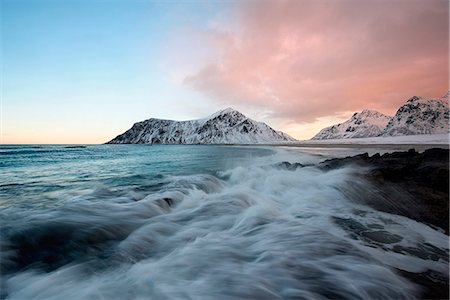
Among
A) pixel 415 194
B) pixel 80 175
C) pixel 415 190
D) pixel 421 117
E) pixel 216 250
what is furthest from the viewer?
pixel 421 117

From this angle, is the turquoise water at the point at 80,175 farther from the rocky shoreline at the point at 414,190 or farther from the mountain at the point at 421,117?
the mountain at the point at 421,117

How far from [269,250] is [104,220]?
162 inches

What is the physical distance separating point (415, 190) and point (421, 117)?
552ft

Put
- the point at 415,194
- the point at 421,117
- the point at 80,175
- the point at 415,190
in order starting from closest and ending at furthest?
the point at 415,194
the point at 415,190
the point at 80,175
the point at 421,117

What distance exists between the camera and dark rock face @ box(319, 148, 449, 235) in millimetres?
5199

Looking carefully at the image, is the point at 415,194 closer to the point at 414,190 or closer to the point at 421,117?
the point at 414,190

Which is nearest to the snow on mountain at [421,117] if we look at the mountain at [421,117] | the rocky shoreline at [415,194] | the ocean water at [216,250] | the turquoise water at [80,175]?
the mountain at [421,117]

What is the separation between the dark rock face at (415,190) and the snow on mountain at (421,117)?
141m

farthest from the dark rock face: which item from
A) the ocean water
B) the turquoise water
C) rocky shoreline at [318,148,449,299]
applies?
the turquoise water

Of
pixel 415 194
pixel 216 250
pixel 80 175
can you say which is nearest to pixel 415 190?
pixel 415 194

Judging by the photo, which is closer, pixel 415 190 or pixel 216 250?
pixel 216 250

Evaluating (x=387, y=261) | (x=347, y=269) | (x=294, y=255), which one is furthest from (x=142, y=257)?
(x=387, y=261)

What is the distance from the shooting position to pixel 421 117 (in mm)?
131250

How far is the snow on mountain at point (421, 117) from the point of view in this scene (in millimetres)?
118125
